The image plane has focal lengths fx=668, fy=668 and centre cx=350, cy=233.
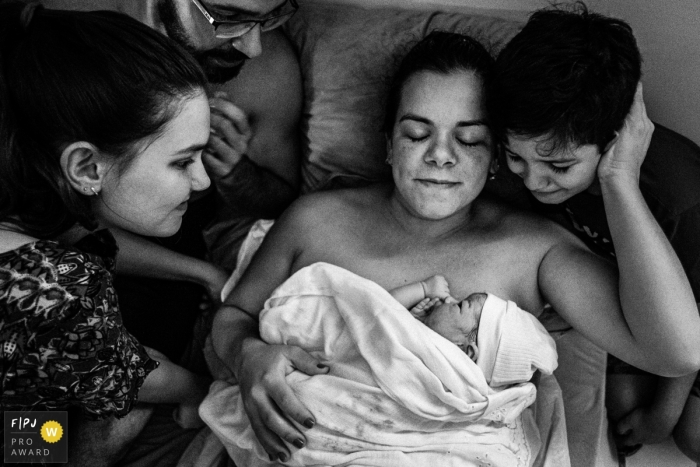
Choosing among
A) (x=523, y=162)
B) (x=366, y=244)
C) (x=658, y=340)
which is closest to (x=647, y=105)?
(x=523, y=162)

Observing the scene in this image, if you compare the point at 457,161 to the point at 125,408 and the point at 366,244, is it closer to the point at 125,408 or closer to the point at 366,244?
the point at 366,244

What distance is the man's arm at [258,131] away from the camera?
174 cm

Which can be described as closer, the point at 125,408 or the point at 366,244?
the point at 125,408

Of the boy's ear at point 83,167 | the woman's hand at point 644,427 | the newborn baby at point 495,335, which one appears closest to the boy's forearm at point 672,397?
the woman's hand at point 644,427

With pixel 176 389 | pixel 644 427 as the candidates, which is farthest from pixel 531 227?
pixel 176 389

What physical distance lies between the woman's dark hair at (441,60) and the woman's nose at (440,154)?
0.15 m

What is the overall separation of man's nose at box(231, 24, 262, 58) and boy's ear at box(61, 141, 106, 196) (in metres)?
0.47

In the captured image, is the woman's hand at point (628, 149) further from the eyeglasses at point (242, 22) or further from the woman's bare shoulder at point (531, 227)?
the eyeglasses at point (242, 22)

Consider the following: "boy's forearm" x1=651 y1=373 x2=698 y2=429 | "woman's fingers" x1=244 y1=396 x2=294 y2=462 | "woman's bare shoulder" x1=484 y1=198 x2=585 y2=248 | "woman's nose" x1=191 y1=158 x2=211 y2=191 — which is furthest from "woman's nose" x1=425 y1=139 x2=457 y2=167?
"boy's forearm" x1=651 y1=373 x2=698 y2=429

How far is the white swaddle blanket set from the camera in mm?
1298

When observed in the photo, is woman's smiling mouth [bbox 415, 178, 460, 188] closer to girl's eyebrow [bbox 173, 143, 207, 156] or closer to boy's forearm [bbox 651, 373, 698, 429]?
girl's eyebrow [bbox 173, 143, 207, 156]

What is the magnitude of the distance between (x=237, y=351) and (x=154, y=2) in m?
0.79

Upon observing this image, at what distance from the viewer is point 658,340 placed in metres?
1.29

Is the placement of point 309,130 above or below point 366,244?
above
